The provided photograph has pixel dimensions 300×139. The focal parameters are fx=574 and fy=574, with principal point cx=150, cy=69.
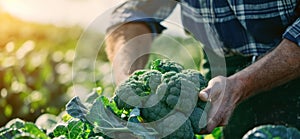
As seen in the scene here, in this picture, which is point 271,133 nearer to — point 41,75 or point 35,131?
point 35,131

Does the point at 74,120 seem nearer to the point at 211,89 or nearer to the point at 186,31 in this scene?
the point at 211,89

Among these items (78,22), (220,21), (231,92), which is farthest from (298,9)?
(78,22)

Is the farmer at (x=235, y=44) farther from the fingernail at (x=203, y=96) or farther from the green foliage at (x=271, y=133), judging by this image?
the green foliage at (x=271, y=133)

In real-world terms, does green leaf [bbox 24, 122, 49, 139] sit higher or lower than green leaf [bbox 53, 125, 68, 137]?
higher

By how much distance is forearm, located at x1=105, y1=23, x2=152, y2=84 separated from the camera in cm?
298

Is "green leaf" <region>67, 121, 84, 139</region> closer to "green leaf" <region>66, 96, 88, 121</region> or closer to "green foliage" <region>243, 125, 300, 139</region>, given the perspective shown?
"green leaf" <region>66, 96, 88, 121</region>

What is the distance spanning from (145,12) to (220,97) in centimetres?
116

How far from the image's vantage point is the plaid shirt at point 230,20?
268 cm

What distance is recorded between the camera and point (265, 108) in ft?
9.74

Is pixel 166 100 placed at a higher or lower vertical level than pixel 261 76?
higher

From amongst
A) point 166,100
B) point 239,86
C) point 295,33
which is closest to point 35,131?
point 166,100

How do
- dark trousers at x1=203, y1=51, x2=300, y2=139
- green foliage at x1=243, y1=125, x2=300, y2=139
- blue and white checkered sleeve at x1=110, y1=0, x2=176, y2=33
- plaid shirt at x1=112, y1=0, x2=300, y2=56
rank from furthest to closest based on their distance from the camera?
blue and white checkered sleeve at x1=110, y1=0, x2=176, y2=33 < dark trousers at x1=203, y1=51, x2=300, y2=139 < plaid shirt at x1=112, y1=0, x2=300, y2=56 < green foliage at x1=243, y1=125, x2=300, y2=139

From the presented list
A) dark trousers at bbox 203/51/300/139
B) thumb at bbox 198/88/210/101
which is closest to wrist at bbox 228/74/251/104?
thumb at bbox 198/88/210/101

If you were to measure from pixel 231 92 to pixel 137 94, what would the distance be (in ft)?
1.81
